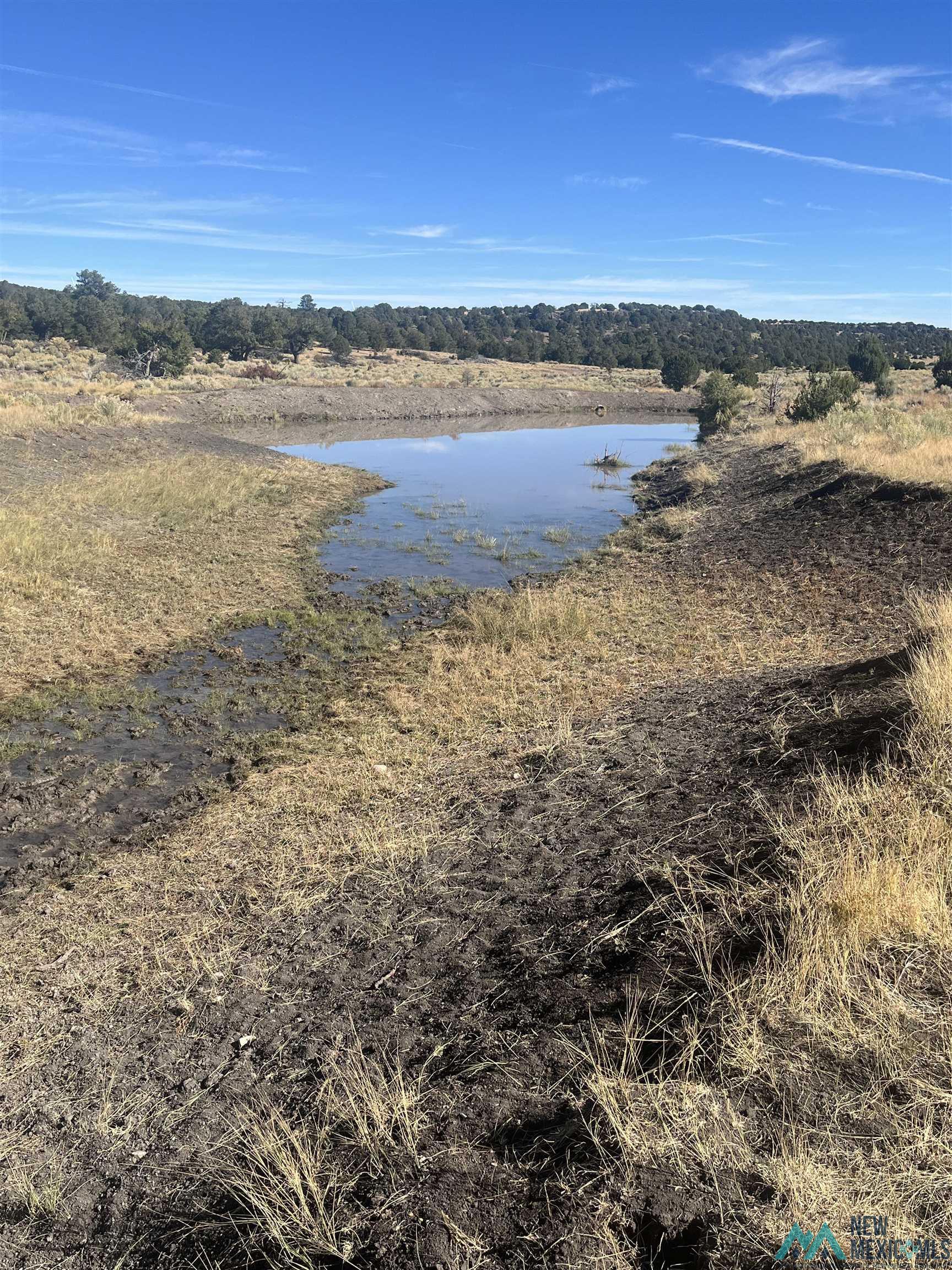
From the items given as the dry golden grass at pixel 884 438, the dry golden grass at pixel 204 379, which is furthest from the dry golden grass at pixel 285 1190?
the dry golden grass at pixel 204 379

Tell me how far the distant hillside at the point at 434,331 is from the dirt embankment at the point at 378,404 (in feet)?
27.9

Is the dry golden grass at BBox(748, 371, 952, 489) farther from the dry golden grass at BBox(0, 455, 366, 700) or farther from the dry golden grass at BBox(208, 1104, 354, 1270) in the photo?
the dry golden grass at BBox(208, 1104, 354, 1270)

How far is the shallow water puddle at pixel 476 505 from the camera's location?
746 inches

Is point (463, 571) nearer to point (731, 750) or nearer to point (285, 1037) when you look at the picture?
point (731, 750)

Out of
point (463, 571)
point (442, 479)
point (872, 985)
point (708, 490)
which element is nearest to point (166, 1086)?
point (872, 985)

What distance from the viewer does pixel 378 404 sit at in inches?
2174

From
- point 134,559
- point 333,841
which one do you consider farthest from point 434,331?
point 333,841

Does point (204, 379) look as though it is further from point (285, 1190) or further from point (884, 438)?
point (285, 1190)

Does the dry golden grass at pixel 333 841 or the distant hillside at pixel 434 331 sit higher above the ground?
the distant hillside at pixel 434 331

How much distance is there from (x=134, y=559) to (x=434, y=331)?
9329 centimetres

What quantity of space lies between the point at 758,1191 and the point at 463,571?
16.1 meters

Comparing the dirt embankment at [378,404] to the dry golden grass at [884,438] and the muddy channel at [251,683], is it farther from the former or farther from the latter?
the dry golden grass at [884,438]

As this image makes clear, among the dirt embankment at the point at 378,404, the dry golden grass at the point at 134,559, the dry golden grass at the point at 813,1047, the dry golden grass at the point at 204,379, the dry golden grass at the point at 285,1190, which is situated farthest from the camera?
the dirt embankment at the point at 378,404

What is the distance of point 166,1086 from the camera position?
14.3ft
